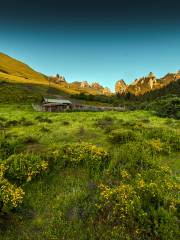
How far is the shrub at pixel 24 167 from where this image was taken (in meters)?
9.43

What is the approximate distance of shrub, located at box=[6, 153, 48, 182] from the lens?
9.43 metres

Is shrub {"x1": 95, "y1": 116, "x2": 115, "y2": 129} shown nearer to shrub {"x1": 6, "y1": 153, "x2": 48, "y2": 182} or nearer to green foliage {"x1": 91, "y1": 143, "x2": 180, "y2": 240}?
shrub {"x1": 6, "y1": 153, "x2": 48, "y2": 182}

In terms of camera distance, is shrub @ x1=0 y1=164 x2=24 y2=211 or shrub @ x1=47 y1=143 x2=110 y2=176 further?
shrub @ x1=47 y1=143 x2=110 y2=176

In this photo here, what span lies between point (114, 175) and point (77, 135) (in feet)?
28.2

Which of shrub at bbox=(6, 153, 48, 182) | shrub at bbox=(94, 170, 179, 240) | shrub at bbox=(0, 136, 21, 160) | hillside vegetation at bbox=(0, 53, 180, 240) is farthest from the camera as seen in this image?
shrub at bbox=(0, 136, 21, 160)

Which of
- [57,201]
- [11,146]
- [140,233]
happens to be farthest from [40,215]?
[11,146]

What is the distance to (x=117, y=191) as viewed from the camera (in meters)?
7.57

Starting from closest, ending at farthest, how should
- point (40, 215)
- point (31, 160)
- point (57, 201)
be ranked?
1. point (40, 215)
2. point (57, 201)
3. point (31, 160)

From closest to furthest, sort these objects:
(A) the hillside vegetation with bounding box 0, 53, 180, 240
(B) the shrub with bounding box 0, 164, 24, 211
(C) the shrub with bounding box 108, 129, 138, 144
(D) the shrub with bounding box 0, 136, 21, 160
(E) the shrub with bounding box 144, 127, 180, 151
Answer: (A) the hillside vegetation with bounding box 0, 53, 180, 240, (B) the shrub with bounding box 0, 164, 24, 211, (D) the shrub with bounding box 0, 136, 21, 160, (E) the shrub with bounding box 144, 127, 180, 151, (C) the shrub with bounding box 108, 129, 138, 144

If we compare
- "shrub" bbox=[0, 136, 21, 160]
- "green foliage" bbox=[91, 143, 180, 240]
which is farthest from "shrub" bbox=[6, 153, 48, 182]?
"green foliage" bbox=[91, 143, 180, 240]

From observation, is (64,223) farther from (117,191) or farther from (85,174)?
(85,174)

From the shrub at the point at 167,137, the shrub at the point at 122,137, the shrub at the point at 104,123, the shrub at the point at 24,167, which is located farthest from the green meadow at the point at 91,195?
the shrub at the point at 104,123

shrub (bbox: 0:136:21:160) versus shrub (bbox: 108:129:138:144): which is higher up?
shrub (bbox: 108:129:138:144)

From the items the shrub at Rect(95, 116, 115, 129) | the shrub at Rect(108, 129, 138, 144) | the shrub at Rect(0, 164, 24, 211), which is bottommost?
the shrub at Rect(0, 164, 24, 211)
